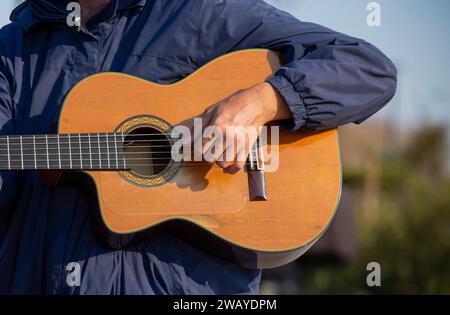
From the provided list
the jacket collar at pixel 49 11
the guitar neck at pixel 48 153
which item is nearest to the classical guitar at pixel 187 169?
the guitar neck at pixel 48 153

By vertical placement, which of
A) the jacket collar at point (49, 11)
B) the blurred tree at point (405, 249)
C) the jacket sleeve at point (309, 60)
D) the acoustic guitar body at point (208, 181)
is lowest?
the blurred tree at point (405, 249)

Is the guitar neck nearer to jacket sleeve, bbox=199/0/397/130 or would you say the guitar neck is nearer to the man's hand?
the man's hand

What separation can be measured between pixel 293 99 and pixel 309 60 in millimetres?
161

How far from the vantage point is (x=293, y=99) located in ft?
9.93

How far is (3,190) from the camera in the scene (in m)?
3.06

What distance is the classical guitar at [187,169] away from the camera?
9.77 ft

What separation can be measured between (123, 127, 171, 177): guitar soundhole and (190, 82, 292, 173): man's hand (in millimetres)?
180

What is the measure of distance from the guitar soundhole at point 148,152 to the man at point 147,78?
198 millimetres

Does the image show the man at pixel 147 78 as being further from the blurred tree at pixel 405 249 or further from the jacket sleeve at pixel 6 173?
the blurred tree at pixel 405 249

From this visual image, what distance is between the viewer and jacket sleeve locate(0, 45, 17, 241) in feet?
10.1

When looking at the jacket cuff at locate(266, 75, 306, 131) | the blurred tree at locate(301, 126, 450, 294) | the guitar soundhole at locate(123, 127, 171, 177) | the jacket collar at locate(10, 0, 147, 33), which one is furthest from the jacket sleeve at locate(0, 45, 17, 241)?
the blurred tree at locate(301, 126, 450, 294)
